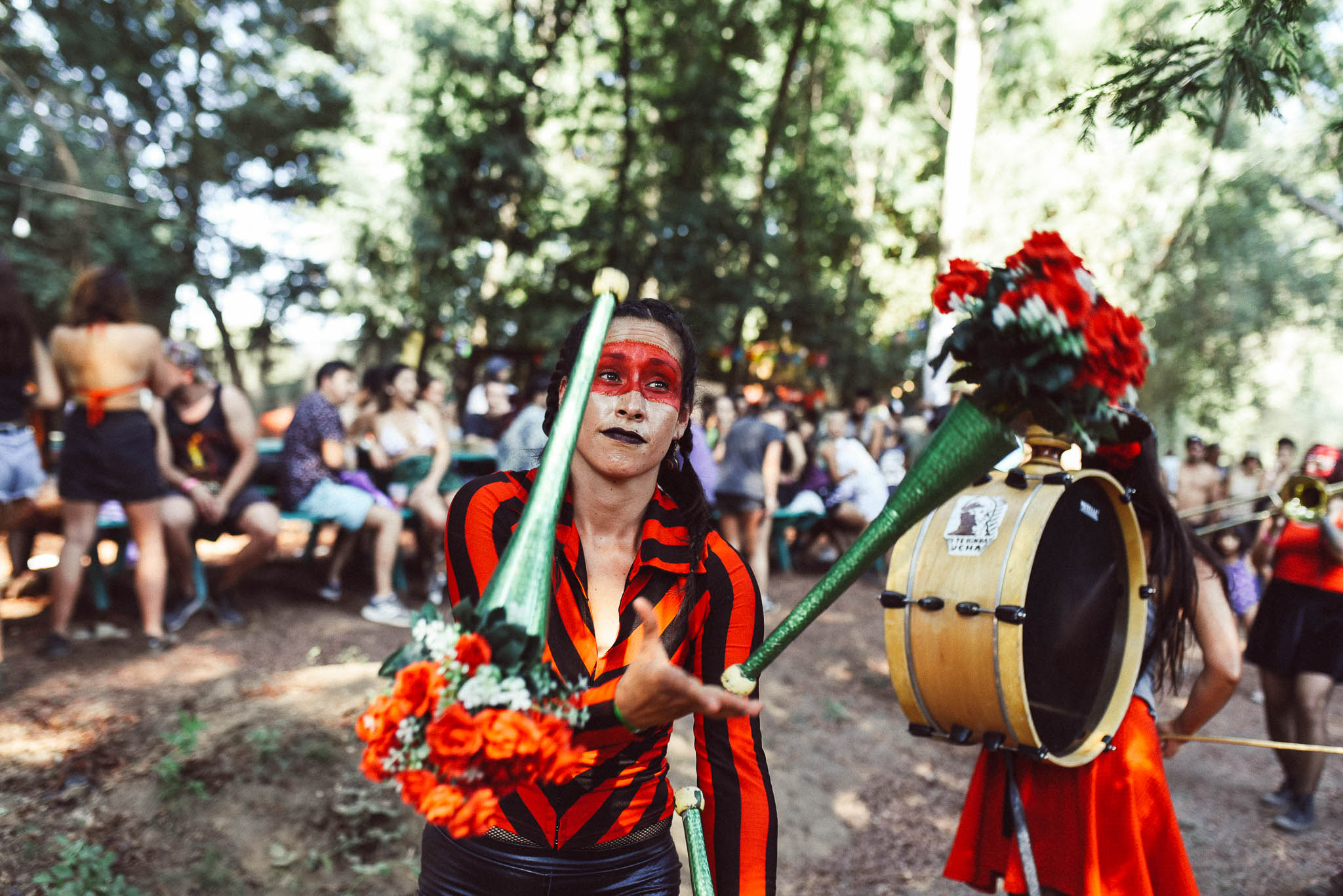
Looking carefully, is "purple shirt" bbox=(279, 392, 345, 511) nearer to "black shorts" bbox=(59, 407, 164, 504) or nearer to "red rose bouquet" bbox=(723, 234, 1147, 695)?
"black shorts" bbox=(59, 407, 164, 504)

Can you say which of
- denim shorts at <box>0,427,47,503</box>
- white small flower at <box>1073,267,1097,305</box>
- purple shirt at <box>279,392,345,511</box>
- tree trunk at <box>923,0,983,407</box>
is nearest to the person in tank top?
denim shorts at <box>0,427,47,503</box>

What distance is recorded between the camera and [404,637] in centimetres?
591

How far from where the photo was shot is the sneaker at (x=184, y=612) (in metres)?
5.45

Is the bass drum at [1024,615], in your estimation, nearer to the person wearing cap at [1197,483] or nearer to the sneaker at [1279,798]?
the sneaker at [1279,798]

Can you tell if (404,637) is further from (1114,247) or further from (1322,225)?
(1322,225)

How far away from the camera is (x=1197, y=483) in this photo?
1017 centimetres

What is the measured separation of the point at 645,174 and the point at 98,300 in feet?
37.4

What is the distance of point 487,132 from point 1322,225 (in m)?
20.8

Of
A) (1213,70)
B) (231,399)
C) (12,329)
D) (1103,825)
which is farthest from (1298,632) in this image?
(12,329)

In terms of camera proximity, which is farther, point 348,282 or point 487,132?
point 348,282

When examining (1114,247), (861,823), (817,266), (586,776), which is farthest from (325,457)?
(1114,247)

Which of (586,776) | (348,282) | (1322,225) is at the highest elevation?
(1322,225)

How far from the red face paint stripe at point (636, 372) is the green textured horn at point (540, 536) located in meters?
0.35

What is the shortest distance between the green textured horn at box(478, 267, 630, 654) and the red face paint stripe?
35 centimetres
